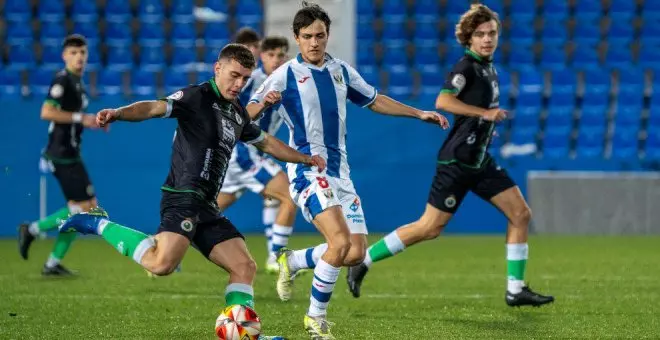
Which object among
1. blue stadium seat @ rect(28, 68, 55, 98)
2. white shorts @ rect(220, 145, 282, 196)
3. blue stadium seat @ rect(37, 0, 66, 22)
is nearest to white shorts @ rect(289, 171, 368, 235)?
white shorts @ rect(220, 145, 282, 196)

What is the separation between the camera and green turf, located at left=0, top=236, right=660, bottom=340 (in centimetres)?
709

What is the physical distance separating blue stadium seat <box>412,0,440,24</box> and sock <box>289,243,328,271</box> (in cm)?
1192

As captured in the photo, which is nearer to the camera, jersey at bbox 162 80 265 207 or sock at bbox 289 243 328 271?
jersey at bbox 162 80 265 207

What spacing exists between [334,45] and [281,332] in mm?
10504

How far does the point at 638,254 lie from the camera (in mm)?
12586


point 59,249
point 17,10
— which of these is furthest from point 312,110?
point 17,10

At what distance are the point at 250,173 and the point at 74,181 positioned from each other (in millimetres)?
1696

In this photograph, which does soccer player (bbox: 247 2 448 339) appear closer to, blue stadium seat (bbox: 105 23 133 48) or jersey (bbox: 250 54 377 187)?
jersey (bbox: 250 54 377 187)

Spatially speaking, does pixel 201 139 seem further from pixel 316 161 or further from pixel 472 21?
pixel 472 21

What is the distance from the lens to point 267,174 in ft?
34.9

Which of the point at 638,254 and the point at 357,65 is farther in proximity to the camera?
the point at 357,65

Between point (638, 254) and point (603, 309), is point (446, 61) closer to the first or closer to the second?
point (638, 254)

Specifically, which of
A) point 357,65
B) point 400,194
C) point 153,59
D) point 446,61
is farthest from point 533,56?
point 153,59

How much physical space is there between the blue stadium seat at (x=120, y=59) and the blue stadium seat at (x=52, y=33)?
2.80 ft
